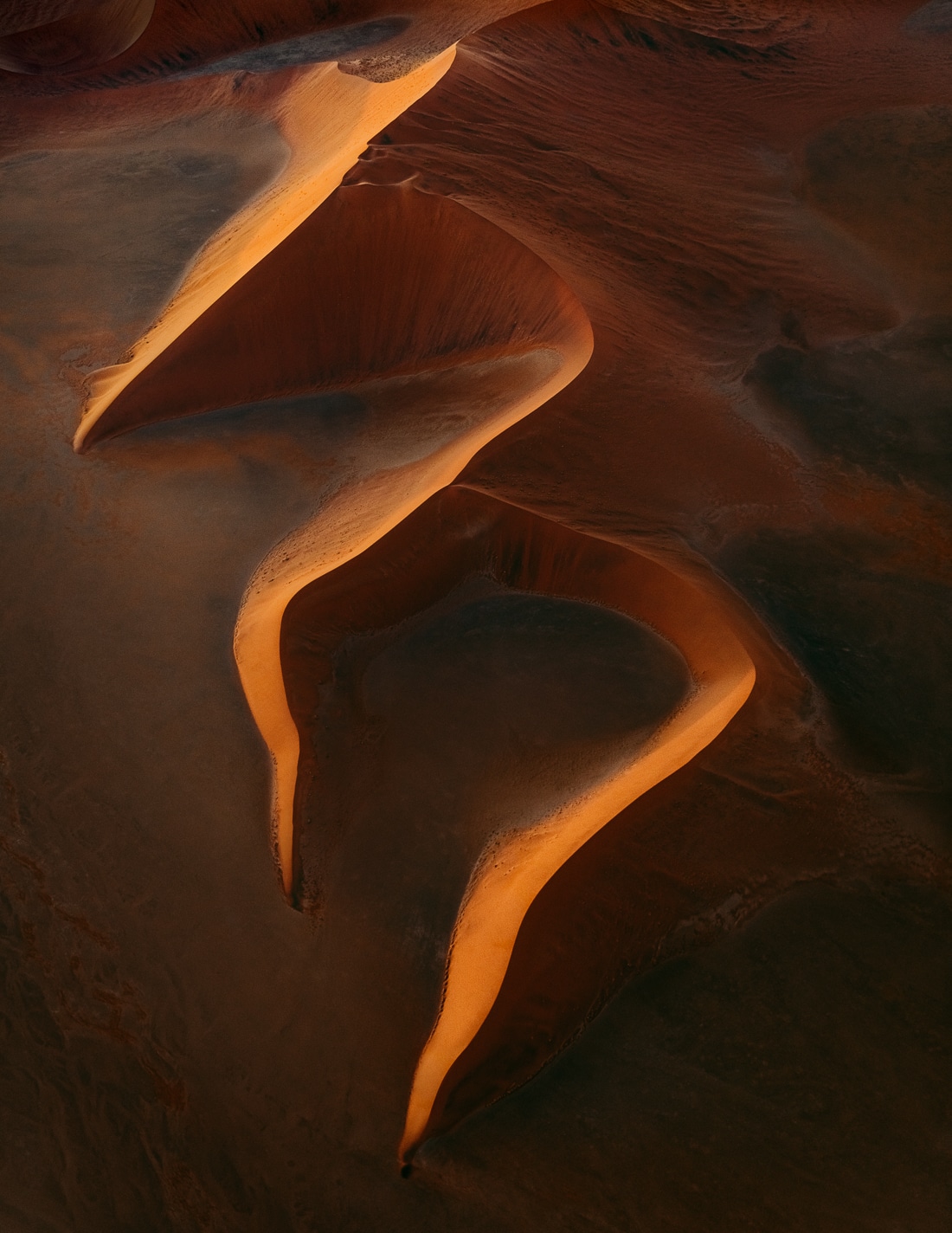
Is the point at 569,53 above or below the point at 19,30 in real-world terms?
below

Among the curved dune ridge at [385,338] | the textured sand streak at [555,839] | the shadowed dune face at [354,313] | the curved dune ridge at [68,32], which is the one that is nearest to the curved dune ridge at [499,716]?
the textured sand streak at [555,839]

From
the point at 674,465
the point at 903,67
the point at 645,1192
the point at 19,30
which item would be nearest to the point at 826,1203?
the point at 645,1192

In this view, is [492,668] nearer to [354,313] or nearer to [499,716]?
[499,716]

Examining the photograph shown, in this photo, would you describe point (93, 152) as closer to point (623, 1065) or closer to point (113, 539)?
point (113, 539)

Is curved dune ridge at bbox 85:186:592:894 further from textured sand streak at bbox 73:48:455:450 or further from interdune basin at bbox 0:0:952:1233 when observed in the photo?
textured sand streak at bbox 73:48:455:450

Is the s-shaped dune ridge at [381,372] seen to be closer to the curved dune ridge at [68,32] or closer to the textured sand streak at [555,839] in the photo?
the textured sand streak at [555,839]

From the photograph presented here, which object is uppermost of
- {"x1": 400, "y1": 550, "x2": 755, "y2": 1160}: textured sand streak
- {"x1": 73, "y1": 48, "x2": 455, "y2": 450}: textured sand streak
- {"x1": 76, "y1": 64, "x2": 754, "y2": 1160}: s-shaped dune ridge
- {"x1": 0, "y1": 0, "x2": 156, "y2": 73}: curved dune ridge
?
{"x1": 0, "y1": 0, "x2": 156, "y2": 73}: curved dune ridge

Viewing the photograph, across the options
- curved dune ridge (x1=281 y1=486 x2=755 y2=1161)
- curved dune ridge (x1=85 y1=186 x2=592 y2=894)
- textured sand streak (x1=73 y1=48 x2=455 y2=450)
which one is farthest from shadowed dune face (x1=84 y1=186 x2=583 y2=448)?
curved dune ridge (x1=281 y1=486 x2=755 y2=1161)
